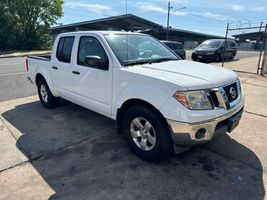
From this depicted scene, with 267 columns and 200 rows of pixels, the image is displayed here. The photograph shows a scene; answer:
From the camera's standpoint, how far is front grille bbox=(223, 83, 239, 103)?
332cm

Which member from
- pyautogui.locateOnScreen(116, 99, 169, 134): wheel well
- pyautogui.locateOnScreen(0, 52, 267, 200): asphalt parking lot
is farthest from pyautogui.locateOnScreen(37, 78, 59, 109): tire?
pyautogui.locateOnScreen(116, 99, 169, 134): wheel well

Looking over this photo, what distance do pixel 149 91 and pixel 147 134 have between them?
25.9 inches

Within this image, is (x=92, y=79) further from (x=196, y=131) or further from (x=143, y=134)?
(x=196, y=131)

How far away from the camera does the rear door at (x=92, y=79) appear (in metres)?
3.92

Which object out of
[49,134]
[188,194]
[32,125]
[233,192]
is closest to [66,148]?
[49,134]

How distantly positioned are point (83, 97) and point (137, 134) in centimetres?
146

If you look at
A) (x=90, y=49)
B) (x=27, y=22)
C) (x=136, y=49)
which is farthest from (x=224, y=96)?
(x=27, y=22)

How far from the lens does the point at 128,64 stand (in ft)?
12.3

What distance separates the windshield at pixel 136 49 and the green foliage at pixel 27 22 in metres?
34.1

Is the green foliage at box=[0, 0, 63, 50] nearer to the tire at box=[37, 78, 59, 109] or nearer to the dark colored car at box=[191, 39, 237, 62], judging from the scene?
the dark colored car at box=[191, 39, 237, 62]

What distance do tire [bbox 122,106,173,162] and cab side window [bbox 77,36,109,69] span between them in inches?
38.8

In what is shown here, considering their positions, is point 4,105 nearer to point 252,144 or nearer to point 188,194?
point 188,194

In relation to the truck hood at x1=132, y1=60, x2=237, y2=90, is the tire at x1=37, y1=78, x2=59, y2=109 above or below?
below

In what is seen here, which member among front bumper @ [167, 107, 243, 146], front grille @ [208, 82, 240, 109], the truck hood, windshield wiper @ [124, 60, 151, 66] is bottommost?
front bumper @ [167, 107, 243, 146]
